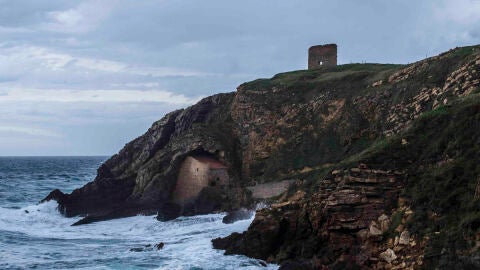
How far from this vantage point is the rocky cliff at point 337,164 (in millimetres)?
21031

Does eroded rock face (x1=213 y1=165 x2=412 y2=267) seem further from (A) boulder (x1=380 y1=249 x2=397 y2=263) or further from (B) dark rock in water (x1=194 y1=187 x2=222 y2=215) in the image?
(B) dark rock in water (x1=194 y1=187 x2=222 y2=215)

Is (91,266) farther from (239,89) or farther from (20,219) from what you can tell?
(239,89)

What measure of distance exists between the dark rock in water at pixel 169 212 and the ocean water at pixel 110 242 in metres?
0.69

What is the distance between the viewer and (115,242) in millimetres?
34812

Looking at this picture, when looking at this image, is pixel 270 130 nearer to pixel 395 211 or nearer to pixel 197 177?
pixel 197 177

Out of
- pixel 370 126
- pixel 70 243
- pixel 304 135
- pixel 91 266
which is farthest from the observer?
pixel 304 135

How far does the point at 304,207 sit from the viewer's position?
25312mm

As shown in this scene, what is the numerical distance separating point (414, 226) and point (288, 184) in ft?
59.3

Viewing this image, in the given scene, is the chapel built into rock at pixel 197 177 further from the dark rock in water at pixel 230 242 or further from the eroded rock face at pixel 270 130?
the dark rock in water at pixel 230 242

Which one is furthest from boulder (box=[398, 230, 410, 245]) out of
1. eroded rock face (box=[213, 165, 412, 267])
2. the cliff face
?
eroded rock face (box=[213, 165, 412, 267])

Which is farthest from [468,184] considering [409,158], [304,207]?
[304,207]

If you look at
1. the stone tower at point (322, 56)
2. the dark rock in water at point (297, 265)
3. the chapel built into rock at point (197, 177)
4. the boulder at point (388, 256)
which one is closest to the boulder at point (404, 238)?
the boulder at point (388, 256)

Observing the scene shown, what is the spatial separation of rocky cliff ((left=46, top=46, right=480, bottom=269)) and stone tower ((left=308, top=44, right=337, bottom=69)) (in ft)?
7.79

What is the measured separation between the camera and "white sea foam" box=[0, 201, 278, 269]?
27.4 m
